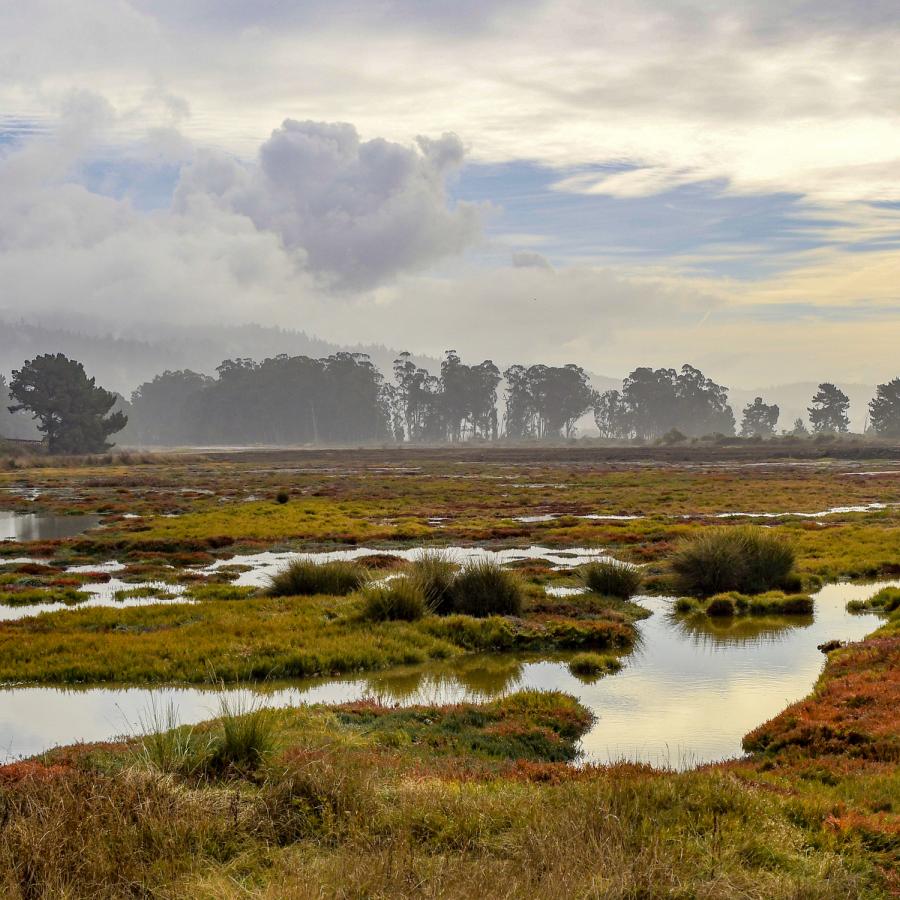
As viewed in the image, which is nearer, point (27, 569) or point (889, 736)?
point (889, 736)

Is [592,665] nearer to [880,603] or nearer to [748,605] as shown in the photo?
[748,605]

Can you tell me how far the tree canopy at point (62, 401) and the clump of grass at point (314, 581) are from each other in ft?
380

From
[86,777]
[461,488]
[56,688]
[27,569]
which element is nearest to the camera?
[86,777]

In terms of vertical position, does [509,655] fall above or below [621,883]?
below

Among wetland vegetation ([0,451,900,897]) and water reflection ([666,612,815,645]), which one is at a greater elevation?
wetland vegetation ([0,451,900,897])

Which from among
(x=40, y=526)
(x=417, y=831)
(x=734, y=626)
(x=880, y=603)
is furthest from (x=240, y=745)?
(x=40, y=526)

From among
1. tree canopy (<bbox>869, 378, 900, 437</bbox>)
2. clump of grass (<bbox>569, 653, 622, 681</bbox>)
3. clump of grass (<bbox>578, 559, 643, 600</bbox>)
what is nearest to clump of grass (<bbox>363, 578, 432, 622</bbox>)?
clump of grass (<bbox>569, 653, 622, 681</bbox>)

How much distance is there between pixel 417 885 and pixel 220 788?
119 inches

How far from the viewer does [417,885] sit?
705 centimetres

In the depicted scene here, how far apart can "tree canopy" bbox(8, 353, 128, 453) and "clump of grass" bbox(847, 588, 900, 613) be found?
124m

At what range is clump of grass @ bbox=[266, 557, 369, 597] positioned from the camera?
24859mm

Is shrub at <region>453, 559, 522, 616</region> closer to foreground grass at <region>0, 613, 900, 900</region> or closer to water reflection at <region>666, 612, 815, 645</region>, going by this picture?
water reflection at <region>666, 612, 815, 645</region>

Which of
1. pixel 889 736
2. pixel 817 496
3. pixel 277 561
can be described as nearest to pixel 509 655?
pixel 889 736

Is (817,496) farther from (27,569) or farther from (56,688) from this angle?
(56,688)
